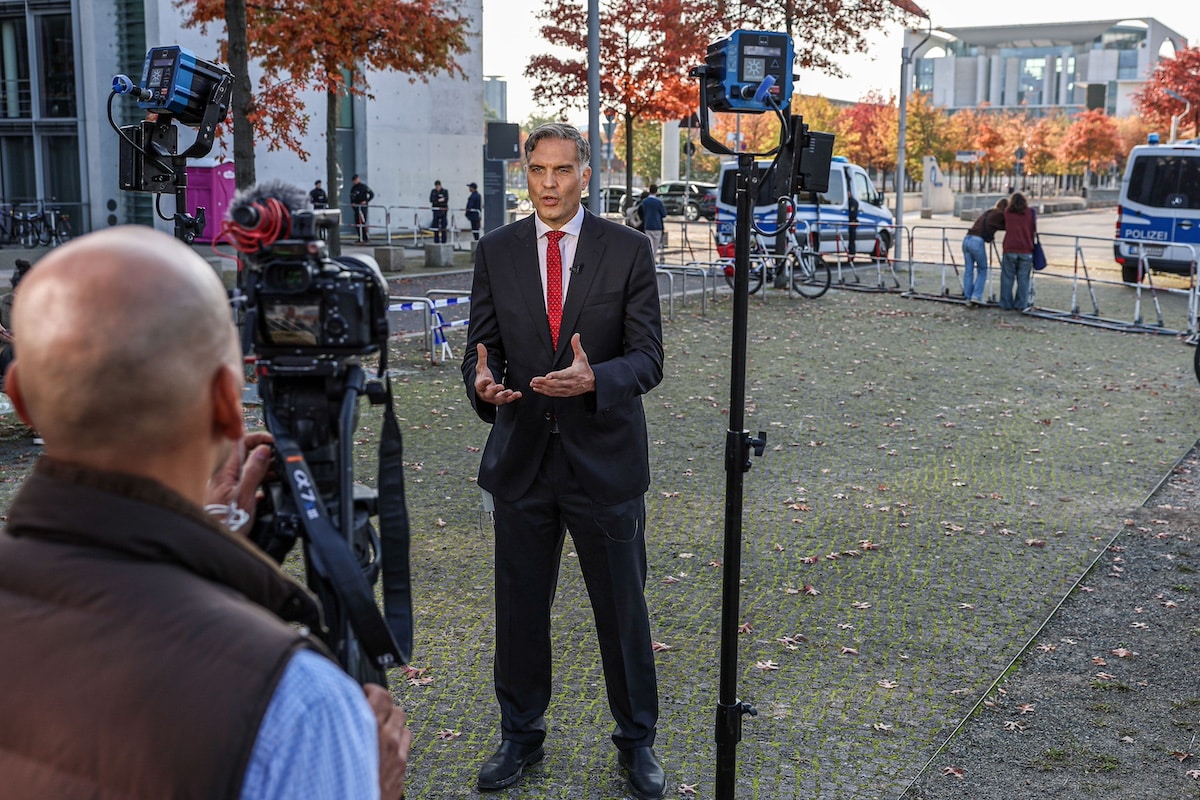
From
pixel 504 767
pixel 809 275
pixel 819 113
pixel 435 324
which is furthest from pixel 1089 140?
pixel 504 767

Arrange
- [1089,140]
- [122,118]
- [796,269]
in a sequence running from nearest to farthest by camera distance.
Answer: [796,269], [122,118], [1089,140]

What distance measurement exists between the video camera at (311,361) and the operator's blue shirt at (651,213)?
23536 millimetres

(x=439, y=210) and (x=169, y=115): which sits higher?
(x=169, y=115)

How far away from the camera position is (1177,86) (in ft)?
150

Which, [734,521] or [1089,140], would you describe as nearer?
[734,521]

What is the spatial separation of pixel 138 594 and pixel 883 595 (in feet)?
18.1

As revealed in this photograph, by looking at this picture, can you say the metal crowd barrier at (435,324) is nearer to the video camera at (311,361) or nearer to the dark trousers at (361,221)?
the video camera at (311,361)

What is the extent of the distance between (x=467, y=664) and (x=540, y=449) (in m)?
1.72

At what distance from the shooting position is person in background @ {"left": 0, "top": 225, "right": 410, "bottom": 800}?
1300 mm

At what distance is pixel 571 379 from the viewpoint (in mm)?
3643

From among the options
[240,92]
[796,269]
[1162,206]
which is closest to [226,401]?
[240,92]

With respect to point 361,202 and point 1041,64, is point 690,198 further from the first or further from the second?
point 1041,64

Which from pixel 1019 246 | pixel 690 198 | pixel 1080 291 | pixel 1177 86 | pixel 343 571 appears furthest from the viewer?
pixel 690 198

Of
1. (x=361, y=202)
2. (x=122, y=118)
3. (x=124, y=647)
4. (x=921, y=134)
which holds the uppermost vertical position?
(x=921, y=134)
